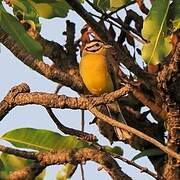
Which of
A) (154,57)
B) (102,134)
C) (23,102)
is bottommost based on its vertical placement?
(102,134)

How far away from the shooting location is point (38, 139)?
2320mm

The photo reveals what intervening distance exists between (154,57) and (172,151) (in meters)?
0.45

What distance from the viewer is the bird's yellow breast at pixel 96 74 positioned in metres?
4.23

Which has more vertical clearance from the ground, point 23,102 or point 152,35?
point 152,35

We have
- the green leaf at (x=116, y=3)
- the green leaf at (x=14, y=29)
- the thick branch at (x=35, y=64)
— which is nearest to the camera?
the green leaf at (x=14, y=29)

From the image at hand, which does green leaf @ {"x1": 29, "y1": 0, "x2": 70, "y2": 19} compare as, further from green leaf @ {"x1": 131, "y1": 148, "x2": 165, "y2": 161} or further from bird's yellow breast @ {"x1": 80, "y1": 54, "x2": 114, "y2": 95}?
bird's yellow breast @ {"x1": 80, "y1": 54, "x2": 114, "y2": 95}

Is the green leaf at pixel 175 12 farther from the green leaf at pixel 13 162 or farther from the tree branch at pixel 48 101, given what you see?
the green leaf at pixel 13 162

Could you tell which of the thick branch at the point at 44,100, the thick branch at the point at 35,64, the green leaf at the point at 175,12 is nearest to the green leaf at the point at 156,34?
the green leaf at the point at 175,12

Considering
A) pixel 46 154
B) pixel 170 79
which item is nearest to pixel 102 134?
pixel 46 154

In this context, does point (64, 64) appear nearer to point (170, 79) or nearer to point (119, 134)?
point (119, 134)

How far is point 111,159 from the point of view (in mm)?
2031

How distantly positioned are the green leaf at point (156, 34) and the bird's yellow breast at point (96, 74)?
1827mm

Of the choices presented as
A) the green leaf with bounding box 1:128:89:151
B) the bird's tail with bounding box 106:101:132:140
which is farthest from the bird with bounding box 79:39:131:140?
the green leaf with bounding box 1:128:89:151

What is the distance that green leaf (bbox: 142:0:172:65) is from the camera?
2.21 meters
